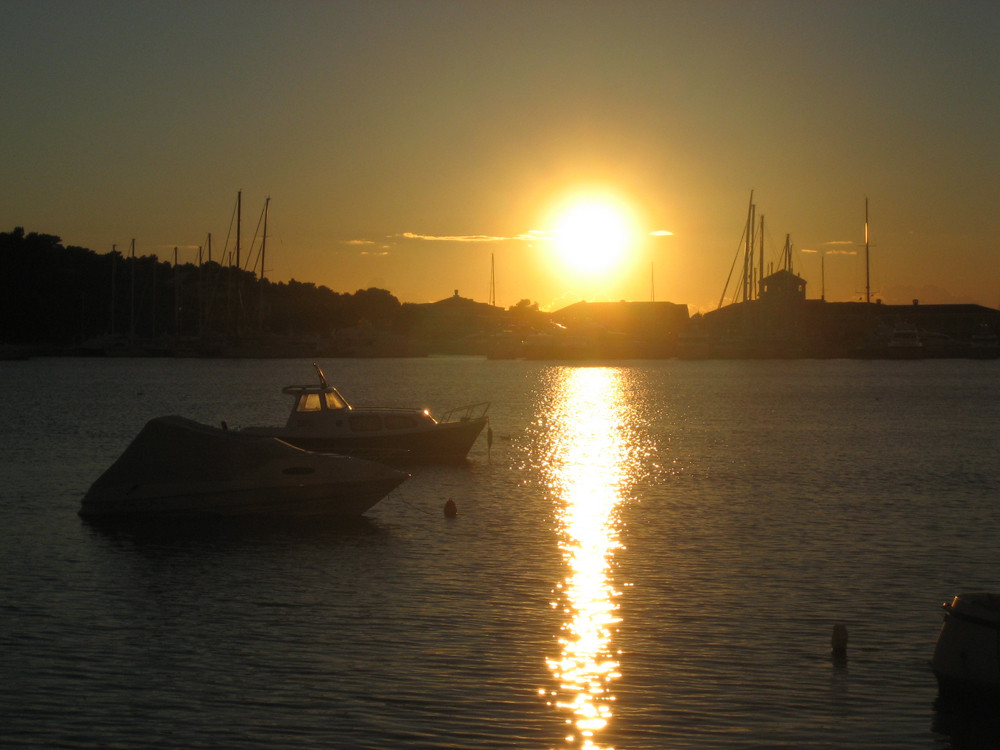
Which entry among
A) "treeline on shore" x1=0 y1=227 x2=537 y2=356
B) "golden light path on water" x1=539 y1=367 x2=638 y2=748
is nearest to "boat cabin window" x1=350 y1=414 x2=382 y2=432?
"golden light path on water" x1=539 y1=367 x2=638 y2=748

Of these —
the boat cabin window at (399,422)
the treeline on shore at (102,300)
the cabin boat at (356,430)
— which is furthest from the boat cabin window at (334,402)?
the treeline on shore at (102,300)

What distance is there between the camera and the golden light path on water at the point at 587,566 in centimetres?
1249

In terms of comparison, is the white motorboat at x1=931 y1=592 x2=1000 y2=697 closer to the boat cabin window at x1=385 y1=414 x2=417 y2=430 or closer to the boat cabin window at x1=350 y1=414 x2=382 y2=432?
the boat cabin window at x1=350 y1=414 x2=382 y2=432

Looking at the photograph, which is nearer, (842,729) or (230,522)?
(842,729)

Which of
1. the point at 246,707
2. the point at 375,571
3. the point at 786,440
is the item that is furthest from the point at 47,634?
the point at 786,440

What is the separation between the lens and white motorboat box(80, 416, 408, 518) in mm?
23234

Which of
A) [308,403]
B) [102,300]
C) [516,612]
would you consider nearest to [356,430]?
[308,403]

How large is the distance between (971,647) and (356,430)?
23.6m

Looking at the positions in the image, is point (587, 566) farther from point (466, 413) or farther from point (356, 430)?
point (466, 413)

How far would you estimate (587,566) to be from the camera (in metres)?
20.0

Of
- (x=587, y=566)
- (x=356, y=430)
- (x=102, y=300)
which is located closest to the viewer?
(x=587, y=566)

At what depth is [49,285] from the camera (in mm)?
169625

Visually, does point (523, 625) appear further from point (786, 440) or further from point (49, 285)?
point (49, 285)

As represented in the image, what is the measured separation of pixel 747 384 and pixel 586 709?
101188 millimetres
